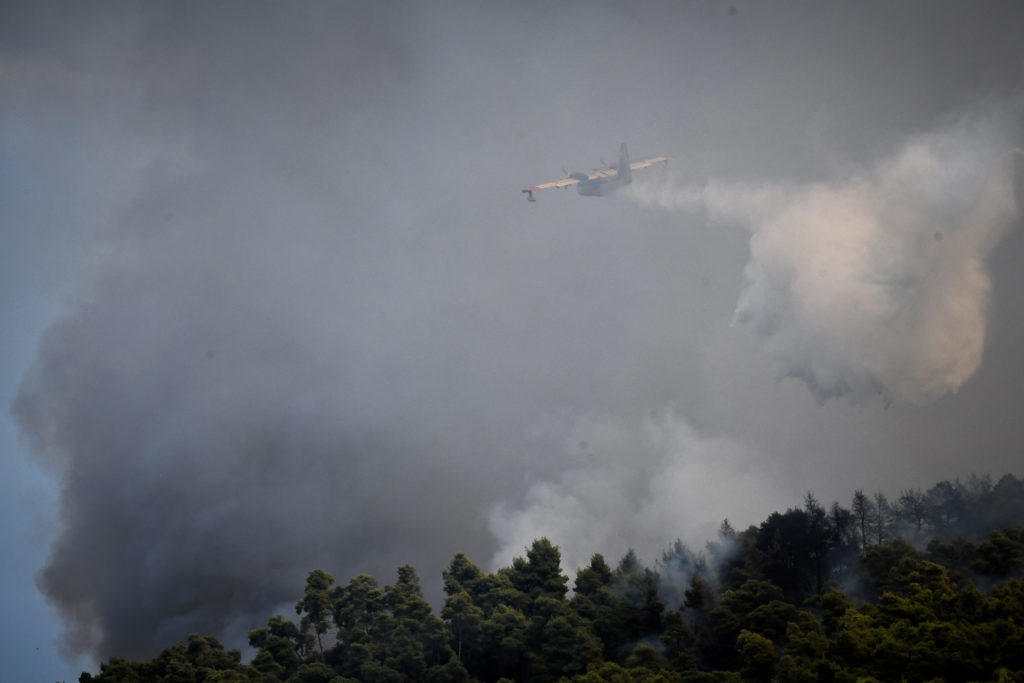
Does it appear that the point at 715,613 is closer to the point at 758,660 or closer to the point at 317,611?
the point at 758,660

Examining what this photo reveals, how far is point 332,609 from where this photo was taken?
111000mm

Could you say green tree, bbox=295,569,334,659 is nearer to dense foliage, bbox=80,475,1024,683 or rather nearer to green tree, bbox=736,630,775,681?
dense foliage, bbox=80,475,1024,683

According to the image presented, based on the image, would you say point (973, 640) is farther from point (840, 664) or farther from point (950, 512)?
point (950, 512)

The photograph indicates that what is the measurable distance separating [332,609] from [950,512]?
82704 mm

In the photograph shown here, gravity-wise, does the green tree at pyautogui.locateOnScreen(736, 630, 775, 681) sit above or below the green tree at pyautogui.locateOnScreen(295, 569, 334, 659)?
below

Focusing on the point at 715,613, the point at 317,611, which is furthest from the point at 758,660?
the point at 317,611

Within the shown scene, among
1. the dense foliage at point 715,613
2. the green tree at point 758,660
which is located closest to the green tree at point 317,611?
the dense foliage at point 715,613

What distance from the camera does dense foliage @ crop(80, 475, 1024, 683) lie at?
252ft

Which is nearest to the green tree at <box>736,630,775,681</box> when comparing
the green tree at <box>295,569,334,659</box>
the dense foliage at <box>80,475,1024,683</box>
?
the dense foliage at <box>80,475,1024,683</box>

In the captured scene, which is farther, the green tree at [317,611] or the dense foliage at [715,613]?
the green tree at [317,611]

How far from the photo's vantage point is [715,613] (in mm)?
92250

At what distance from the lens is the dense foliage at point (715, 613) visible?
252 ft

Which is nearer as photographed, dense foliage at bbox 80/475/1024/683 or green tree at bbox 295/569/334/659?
dense foliage at bbox 80/475/1024/683

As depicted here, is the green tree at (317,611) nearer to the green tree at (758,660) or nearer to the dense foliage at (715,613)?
the dense foliage at (715,613)
